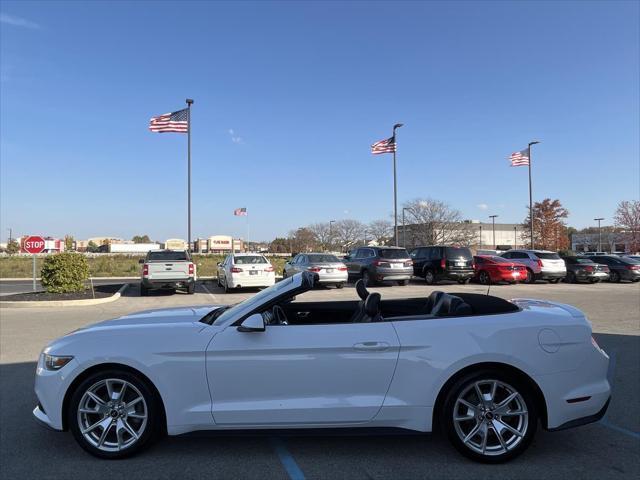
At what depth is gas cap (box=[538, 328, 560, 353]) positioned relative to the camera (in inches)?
137

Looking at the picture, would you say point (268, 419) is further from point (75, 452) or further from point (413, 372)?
point (75, 452)

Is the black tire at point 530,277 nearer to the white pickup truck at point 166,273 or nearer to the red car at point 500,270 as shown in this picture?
the red car at point 500,270

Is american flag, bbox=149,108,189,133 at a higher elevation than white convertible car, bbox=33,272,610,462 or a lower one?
higher

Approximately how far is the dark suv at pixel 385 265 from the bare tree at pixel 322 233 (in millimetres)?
65147

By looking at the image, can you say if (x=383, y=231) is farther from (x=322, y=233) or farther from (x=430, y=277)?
(x=430, y=277)

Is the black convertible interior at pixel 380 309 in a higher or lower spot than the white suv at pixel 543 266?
higher

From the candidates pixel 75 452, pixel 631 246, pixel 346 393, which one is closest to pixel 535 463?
pixel 346 393

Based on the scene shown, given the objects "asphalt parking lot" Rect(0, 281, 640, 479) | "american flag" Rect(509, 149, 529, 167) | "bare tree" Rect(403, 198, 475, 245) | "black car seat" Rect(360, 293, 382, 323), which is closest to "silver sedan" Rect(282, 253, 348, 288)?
"asphalt parking lot" Rect(0, 281, 640, 479)

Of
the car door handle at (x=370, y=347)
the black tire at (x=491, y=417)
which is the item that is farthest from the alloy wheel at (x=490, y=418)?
the car door handle at (x=370, y=347)

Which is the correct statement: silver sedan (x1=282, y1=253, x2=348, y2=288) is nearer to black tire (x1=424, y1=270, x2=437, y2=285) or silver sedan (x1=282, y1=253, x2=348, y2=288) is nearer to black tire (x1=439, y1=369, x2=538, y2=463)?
black tire (x1=424, y1=270, x2=437, y2=285)

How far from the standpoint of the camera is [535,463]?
3.45 meters

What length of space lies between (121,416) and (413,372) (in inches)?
88.7

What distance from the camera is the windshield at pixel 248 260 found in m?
17.8

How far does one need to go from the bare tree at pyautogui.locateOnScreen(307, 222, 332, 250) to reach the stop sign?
70.1m
